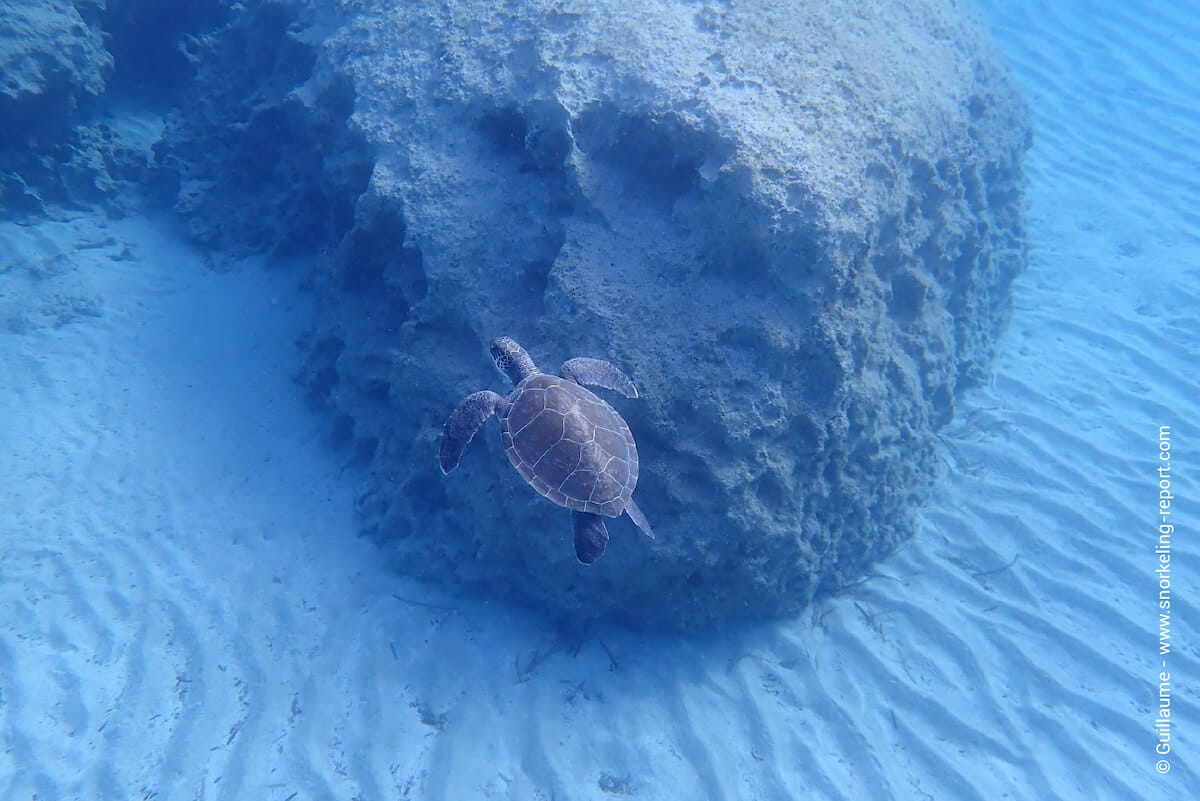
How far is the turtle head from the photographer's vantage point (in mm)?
3770

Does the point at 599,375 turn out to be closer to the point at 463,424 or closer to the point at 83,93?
the point at 463,424

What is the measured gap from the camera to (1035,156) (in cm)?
1080

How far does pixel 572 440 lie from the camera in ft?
11.5

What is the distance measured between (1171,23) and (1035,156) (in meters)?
7.53

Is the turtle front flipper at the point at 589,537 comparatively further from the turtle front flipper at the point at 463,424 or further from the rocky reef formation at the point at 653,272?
the turtle front flipper at the point at 463,424

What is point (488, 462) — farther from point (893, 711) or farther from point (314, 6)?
point (314, 6)

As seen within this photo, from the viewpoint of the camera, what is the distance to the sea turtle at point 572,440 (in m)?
3.49

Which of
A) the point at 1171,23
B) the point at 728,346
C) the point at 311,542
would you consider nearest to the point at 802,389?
the point at 728,346

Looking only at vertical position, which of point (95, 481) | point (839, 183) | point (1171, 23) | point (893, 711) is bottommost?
point (95, 481)

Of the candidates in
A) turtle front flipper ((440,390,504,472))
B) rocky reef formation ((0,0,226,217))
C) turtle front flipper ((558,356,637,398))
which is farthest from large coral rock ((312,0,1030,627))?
rocky reef formation ((0,0,226,217))

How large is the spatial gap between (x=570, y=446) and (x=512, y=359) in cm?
68

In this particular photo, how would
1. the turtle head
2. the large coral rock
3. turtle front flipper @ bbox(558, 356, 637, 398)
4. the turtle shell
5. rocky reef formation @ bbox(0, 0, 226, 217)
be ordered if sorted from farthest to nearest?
1. rocky reef formation @ bbox(0, 0, 226, 217)
2. the large coral rock
3. the turtle head
4. turtle front flipper @ bbox(558, 356, 637, 398)
5. the turtle shell

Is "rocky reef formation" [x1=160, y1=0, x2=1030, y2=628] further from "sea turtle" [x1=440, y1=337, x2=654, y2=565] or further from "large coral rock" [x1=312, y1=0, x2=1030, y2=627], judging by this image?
"sea turtle" [x1=440, y1=337, x2=654, y2=565]

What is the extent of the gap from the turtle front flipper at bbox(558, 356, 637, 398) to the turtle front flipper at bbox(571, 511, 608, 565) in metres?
0.74
